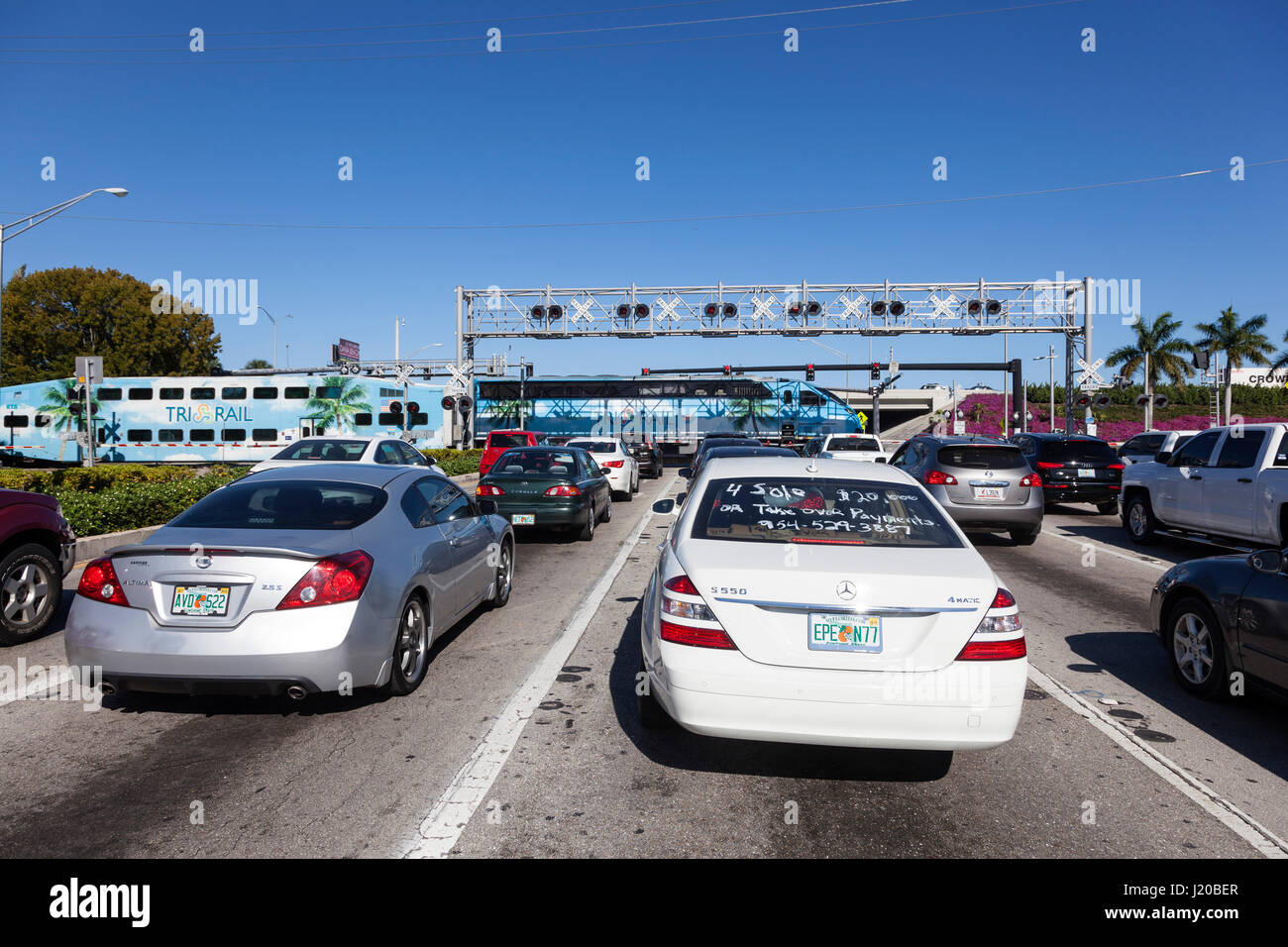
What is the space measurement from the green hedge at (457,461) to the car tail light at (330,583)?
64.2 ft

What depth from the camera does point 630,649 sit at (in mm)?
6582

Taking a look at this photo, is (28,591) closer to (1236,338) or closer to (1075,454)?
(1075,454)

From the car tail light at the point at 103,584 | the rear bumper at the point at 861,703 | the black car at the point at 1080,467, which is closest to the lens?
the rear bumper at the point at 861,703

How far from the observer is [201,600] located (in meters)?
4.59

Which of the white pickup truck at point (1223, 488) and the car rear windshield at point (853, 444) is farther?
the car rear windshield at point (853, 444)

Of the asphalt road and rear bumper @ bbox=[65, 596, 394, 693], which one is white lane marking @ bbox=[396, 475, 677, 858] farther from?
rear bumper @ bbox=[65, 596, 394, 693]

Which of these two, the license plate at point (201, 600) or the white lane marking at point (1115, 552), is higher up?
the license plate at point (201, 600)

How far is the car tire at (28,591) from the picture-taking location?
21.8 feet

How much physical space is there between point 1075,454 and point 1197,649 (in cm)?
1353

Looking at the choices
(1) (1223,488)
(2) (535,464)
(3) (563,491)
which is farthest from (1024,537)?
(2) (535,464)

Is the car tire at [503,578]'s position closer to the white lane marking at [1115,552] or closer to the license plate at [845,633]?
the license plate at [845,633]

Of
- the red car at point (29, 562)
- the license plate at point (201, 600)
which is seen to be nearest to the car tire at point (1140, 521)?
the license plate at point (201, 600)

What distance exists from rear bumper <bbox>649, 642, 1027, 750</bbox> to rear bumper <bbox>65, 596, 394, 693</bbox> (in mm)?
2127
